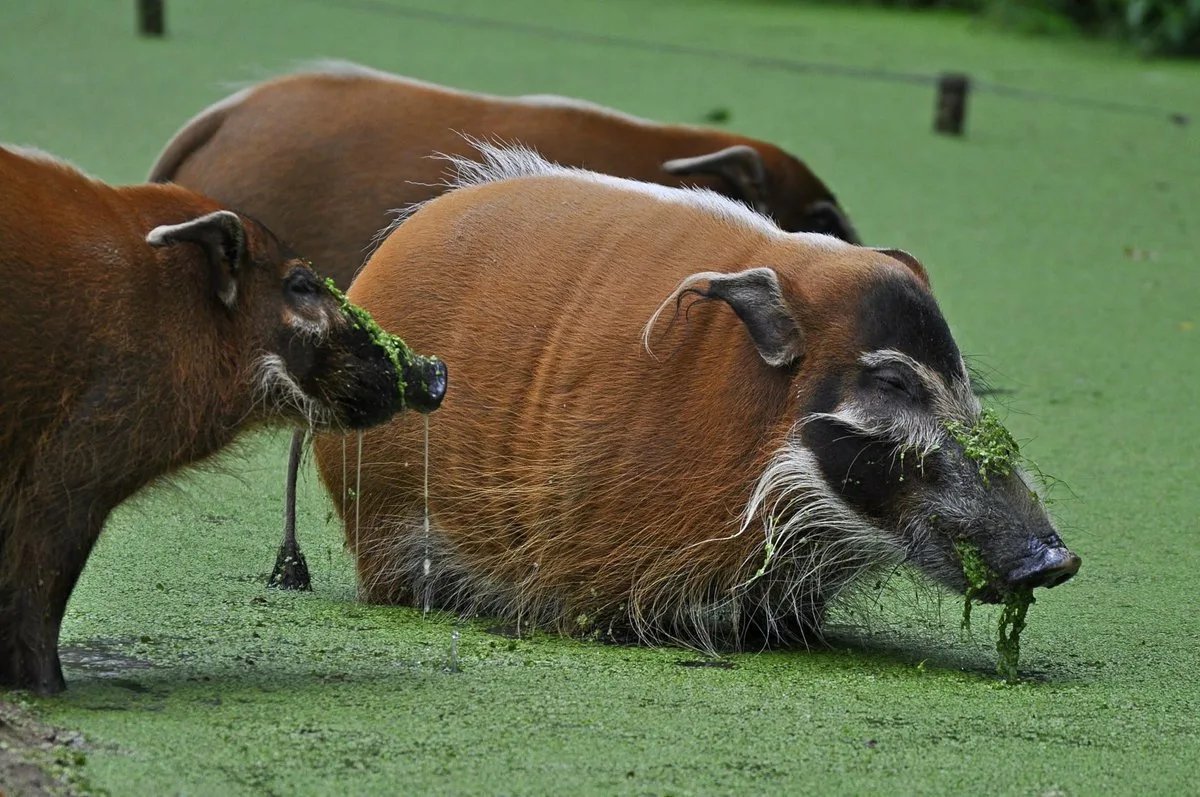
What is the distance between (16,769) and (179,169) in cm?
355

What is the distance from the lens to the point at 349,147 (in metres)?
5.77

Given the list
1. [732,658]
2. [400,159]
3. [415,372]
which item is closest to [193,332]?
[415,372]

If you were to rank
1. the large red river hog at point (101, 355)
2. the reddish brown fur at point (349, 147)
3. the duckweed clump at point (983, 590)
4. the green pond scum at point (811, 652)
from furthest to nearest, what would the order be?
the reddish brown fur at point (349, 147)
the duckweed clump at point (983, 590)
the large red river hog at point (101, 355)
the green pond scum at point (811, 652)

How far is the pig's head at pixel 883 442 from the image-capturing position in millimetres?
3375

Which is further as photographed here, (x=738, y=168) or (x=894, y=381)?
(x=738, y=168)

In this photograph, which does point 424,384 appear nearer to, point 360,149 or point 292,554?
point 292,554

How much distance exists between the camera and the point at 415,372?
346 centimetres

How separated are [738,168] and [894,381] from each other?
2.97 m

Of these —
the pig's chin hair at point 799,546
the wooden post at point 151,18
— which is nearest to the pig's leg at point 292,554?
the pig's chin hair at point 799,546

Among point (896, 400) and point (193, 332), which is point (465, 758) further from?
point (896, 400)

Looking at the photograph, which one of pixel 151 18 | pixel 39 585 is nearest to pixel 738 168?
pixel 39 585

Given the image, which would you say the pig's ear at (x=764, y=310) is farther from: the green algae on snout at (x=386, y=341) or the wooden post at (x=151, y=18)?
the wooden post at (x=151, y=18)

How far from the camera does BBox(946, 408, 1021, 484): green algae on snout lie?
3385 mm

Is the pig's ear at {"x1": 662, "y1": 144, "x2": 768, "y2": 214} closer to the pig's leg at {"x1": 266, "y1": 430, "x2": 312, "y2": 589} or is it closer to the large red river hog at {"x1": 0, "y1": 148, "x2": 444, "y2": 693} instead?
the pig's leg at {"x1": 266, "y1": 430, "x2": 312, "y2": 589}
